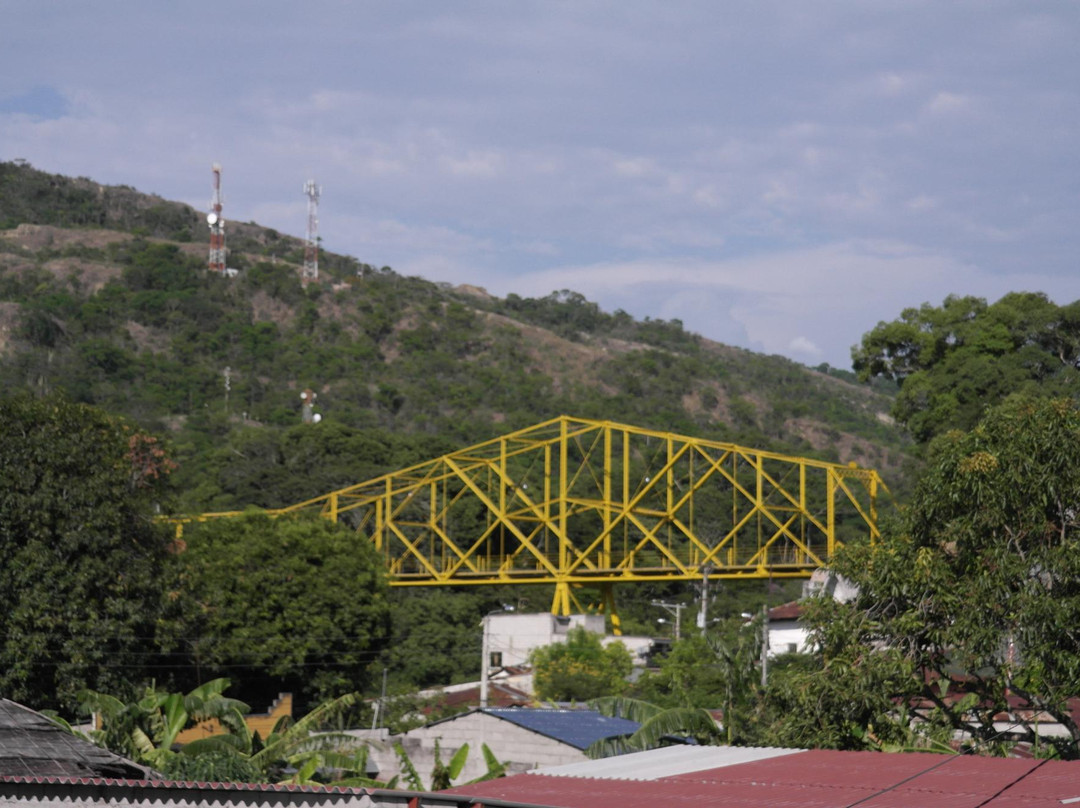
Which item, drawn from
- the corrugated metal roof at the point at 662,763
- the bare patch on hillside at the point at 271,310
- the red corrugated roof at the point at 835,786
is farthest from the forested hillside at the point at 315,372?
the red corrugated roof at the point at 835,786

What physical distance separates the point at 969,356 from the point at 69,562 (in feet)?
120

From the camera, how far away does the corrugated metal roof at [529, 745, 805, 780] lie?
49.2ft

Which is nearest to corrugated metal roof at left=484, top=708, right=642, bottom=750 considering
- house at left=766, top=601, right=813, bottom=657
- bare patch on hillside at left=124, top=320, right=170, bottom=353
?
house at left=766, top=601, right=813, bottom=657

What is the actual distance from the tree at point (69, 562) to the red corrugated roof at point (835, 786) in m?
21.8

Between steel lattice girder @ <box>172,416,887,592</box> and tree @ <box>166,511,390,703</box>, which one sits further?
steel lattice girder @ <box>172,416,887,592</box>

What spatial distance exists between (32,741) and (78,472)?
18777 millimetres

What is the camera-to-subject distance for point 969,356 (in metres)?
57.1

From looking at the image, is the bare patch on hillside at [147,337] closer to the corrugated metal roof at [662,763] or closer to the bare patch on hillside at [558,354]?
the bare patch on hillside at [558,354]

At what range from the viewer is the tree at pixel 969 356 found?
53.9m

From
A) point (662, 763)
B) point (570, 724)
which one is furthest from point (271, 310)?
point (662, 763)

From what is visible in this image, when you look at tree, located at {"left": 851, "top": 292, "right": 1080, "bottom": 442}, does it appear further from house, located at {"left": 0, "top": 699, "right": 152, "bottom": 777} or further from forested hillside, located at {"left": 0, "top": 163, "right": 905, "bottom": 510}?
house, located at {"left": 0, "top": 699, "right": 152, "bottom": 777}

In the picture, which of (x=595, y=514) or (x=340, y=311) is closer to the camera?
(x=595, y=514)

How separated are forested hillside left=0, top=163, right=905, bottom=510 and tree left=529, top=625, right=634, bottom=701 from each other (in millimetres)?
33994

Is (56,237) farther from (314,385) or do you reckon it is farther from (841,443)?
(841,443)
